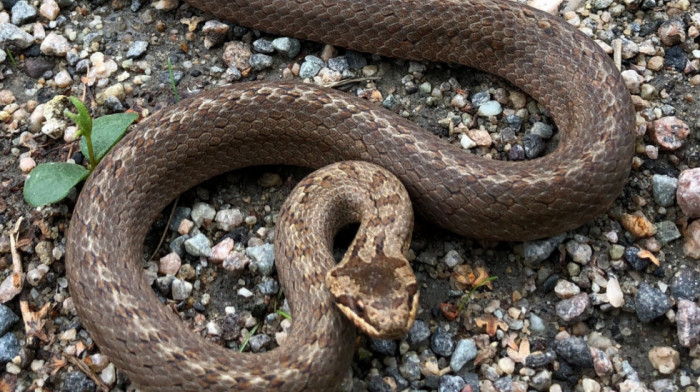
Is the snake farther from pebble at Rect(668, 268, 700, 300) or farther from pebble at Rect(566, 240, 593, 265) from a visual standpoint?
pebble at Rect(668, 268, 700, 300)

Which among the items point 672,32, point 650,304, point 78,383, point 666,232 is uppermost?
point 672,32

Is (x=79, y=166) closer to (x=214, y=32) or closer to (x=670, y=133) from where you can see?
(x=214, y=32)

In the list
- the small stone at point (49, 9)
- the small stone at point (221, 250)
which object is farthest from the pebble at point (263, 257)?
the small stone at point (49, 9)

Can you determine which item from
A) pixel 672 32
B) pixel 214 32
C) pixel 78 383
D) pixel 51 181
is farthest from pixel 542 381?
pixel 214 32

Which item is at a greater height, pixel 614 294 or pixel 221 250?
pixel 614 294

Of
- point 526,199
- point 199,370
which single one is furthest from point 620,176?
point 199,370

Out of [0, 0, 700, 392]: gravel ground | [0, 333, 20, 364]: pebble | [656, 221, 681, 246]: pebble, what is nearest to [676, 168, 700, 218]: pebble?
[0, 0, 700, 392]: gravel ground

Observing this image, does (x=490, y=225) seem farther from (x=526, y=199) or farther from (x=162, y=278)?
(x=162, y=278)
